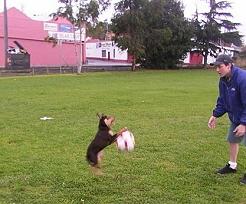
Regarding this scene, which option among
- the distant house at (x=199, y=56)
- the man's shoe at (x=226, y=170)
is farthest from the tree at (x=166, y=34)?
the man's shoe at (x=226, y=170)

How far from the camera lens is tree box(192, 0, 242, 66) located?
2417 inches

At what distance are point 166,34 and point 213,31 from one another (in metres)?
12.4

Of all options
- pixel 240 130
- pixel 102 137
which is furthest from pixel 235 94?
pixel 102 137

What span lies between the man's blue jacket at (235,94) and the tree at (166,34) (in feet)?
143

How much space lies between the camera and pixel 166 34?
5119 cm

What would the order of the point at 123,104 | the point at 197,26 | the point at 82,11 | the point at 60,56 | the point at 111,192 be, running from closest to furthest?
the point at 111,192 → the point at 123,104 → the point at 82,11 → the point at 60,56 → the point at 197,26

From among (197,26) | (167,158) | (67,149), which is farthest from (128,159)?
(197,26)

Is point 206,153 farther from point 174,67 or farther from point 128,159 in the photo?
point 174,67

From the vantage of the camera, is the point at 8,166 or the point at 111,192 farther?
the point at 8,166

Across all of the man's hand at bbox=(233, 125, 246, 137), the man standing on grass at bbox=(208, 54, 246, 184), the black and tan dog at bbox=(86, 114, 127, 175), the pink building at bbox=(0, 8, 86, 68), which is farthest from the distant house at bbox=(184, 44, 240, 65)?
the black and tan dog at bbox=(86, 114, 127, 175)

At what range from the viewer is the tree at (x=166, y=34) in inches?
1991

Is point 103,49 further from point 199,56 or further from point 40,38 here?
point 40,38

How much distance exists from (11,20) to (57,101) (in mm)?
34903

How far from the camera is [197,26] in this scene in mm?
61719
